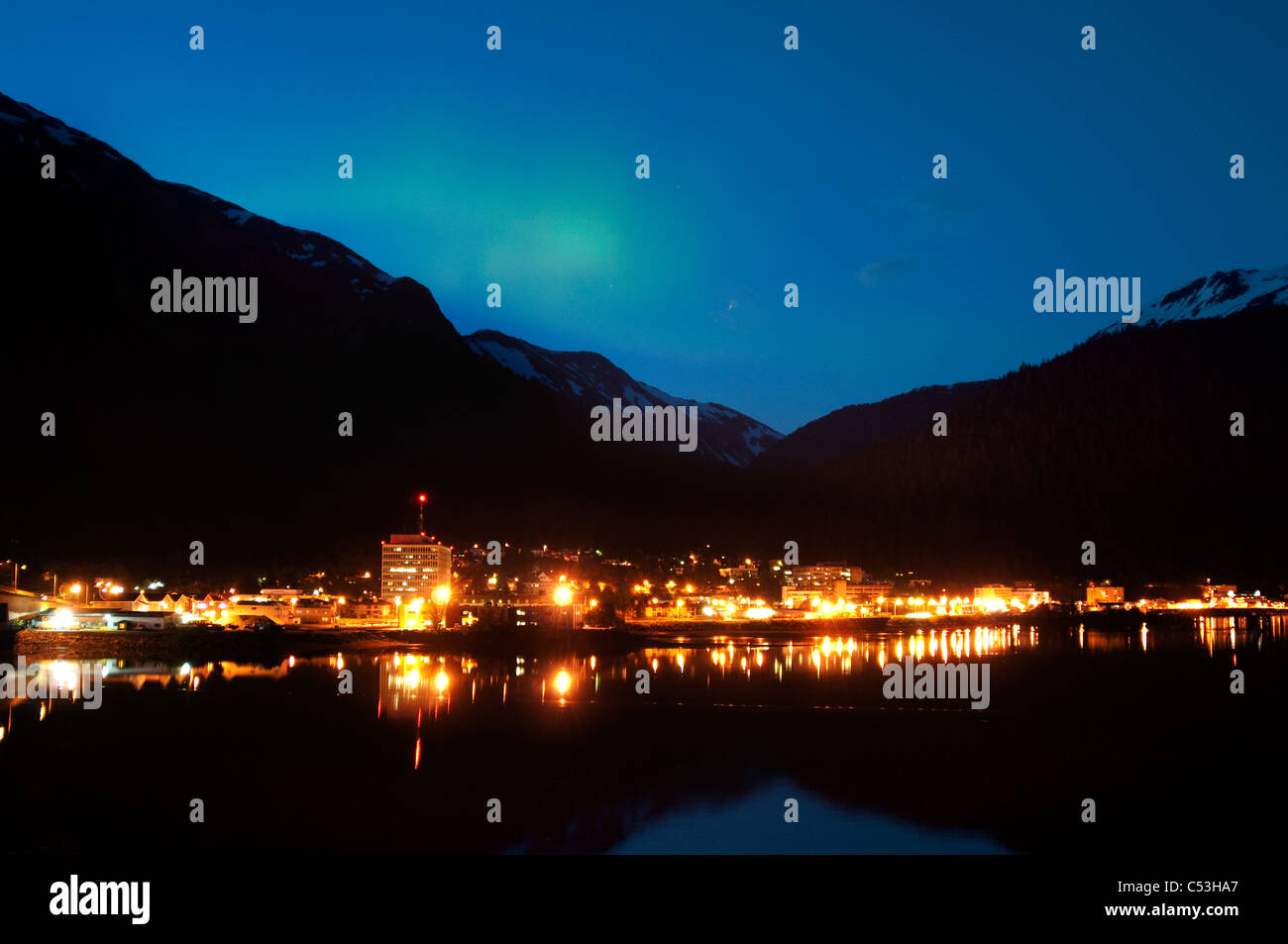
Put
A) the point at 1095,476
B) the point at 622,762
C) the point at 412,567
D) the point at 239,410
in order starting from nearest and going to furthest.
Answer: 1. the point at 622,762
2. the point at 412,567
3. the point at 239,410
4. the point at 1095,476

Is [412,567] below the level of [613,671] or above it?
above

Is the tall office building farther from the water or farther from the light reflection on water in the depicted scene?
the water

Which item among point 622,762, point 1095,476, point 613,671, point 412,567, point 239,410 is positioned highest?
point 239,410

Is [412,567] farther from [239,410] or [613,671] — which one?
[613,671]

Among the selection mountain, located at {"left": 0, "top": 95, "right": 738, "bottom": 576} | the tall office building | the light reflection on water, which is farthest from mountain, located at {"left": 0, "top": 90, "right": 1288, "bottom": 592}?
the light reflection on water

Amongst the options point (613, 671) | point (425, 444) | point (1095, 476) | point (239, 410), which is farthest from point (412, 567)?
point (1095, 476)

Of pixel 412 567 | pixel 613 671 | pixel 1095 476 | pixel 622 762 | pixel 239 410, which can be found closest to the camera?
pixel 622 762

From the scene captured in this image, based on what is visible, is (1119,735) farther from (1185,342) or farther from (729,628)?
(1185,342)

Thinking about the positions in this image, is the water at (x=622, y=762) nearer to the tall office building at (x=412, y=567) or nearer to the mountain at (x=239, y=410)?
the tall office building at (x=412, y=567)

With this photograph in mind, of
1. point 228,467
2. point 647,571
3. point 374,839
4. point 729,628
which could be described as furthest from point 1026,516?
point 374,839
